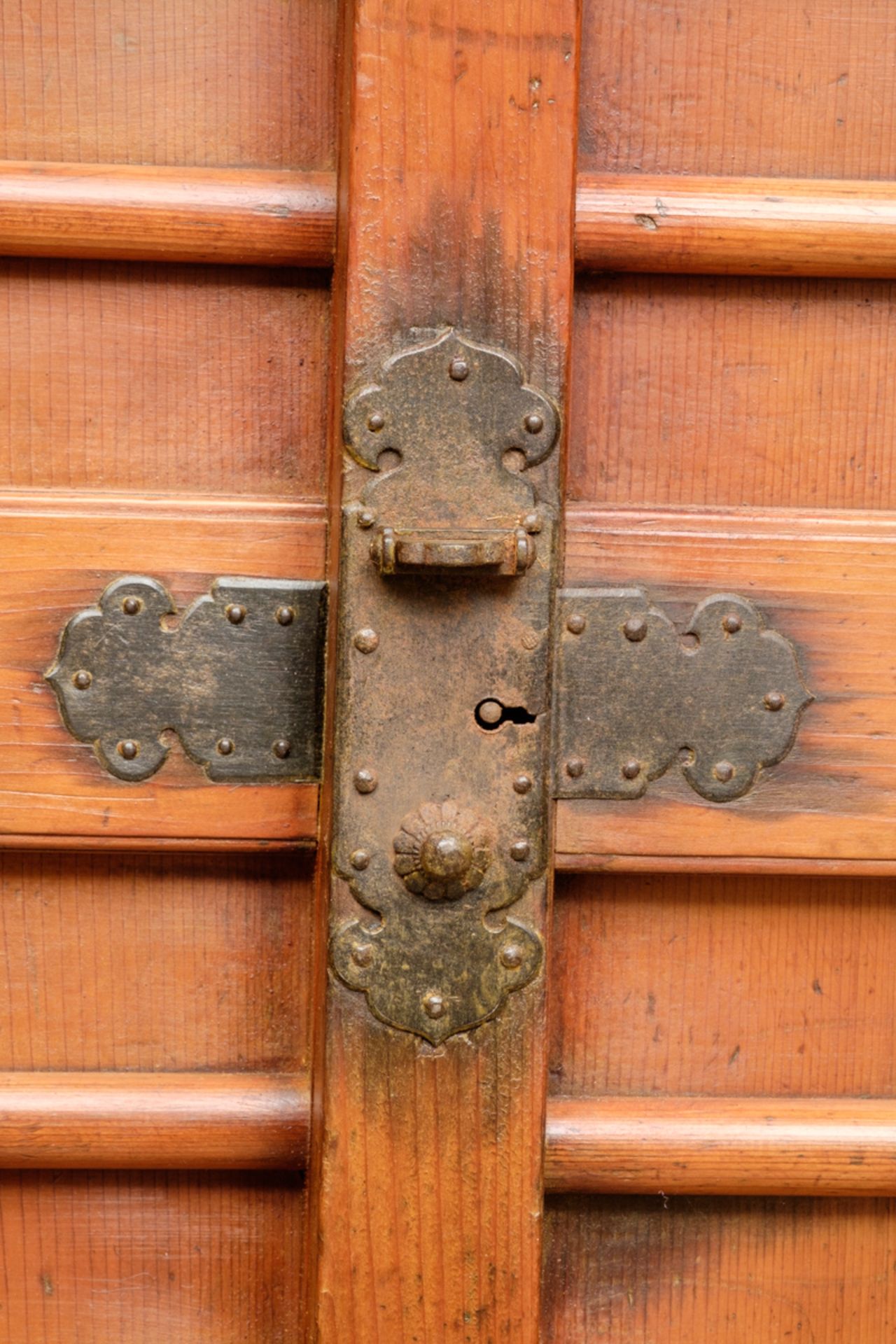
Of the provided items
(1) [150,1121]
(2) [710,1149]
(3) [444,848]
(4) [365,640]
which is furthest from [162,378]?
(2) [710,1149]

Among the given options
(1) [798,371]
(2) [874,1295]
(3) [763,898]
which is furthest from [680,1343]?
(1) [798,371]

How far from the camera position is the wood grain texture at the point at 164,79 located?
67cm

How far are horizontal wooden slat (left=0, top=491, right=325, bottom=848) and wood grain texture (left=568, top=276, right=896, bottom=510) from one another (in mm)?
182

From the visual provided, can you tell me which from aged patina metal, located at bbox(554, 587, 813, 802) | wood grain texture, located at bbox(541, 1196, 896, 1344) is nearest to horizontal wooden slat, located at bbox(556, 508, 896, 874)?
aged patina metal, located at bbox(554, 587, 813, 802)

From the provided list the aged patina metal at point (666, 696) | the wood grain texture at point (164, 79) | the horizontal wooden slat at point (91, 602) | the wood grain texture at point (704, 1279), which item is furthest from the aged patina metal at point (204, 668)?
the wood grain texture at point (704, 1279)

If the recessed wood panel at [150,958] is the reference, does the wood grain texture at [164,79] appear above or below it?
above

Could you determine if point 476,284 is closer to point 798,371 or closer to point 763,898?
point 798,371

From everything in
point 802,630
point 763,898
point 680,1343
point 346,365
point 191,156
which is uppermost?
point 191,156

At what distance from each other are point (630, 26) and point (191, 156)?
262 mm

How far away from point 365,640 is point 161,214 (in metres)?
0.27

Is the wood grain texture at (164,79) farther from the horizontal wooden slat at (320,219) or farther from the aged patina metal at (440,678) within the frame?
the aged patina metal at (440,678)

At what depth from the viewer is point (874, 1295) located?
29.2 inches

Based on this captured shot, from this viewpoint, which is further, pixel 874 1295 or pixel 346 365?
pixel 874 1295

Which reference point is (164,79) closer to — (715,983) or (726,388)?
(726,388)
